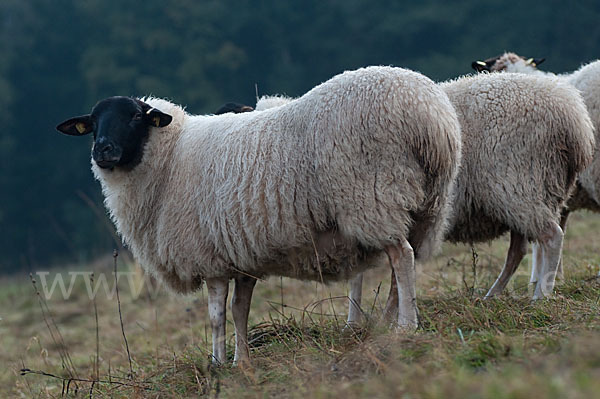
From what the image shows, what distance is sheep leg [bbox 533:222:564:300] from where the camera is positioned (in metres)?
4.21

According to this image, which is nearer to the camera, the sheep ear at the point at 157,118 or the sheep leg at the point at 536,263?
the sheep ear at the point at 157,118

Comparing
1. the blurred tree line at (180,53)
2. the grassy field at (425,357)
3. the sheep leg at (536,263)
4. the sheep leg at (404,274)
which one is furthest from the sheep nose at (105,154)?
the blurred tree line at (180,53)

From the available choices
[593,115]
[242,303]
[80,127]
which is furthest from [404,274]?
[80,127]

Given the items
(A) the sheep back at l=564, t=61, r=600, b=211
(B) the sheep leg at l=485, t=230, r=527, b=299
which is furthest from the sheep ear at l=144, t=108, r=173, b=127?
(A) the sheep back at l=564, t=61, r=600, b=211

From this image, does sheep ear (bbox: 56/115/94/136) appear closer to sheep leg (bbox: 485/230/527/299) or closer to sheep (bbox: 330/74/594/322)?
sheep (bbox: 330/74/594/322)

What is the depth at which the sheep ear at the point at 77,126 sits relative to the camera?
444 centimetres

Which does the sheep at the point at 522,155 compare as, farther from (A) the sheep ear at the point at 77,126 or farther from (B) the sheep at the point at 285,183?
(A) the sheep ear at the point at 77,126

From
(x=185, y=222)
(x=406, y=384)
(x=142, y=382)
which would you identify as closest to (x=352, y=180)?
(x=185, y=222)

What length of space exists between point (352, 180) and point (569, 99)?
68.5 inches

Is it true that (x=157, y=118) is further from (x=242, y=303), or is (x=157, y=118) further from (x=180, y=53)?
(x=180, y=53)

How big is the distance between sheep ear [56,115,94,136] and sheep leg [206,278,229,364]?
4.87 ft

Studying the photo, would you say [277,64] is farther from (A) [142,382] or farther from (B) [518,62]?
(A) [142,382]

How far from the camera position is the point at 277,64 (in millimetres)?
24516

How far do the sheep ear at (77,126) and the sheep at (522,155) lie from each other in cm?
244
